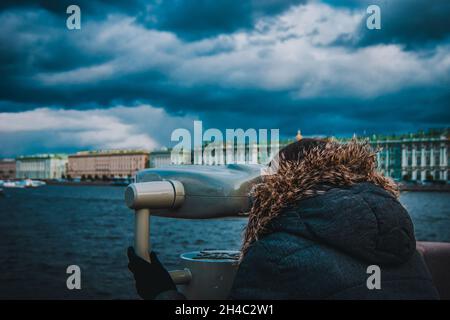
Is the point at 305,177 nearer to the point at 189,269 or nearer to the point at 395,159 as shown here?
the point at 189,269

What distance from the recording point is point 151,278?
3.51 feet

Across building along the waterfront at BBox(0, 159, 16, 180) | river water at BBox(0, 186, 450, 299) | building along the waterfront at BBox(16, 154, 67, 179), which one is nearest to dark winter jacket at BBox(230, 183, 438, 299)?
river water at BBox(0, 186, 450, 299)

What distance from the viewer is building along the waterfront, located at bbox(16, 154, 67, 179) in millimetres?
105188

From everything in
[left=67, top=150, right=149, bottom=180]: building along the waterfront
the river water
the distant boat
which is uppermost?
[left=67, top=150, right=149, bottom=180]: building along the waterfront

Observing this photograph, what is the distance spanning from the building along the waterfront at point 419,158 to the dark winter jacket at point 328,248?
68.2 m

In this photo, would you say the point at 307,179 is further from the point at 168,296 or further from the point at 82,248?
the point at 82,248

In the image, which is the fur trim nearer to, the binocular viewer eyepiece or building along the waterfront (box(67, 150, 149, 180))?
the binocular viewer eyepiece

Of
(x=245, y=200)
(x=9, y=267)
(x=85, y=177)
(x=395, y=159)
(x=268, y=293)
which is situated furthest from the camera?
(x=85, y=177)

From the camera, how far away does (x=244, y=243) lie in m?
1.07

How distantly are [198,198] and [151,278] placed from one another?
18cm

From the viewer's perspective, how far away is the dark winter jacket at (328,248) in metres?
0.97
